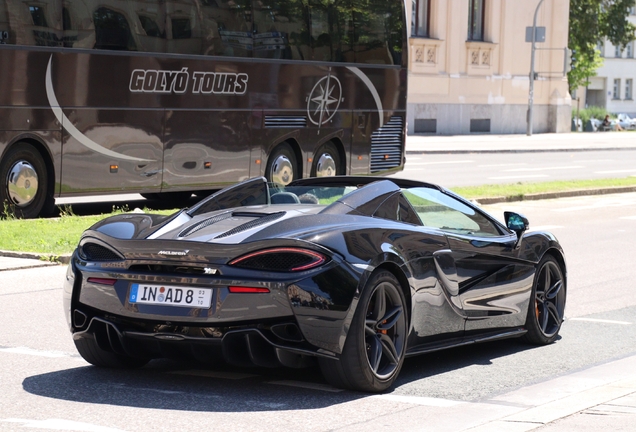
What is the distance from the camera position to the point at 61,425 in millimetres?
5668

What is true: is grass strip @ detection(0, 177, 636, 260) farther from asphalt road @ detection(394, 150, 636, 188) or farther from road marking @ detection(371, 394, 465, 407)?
asphalt road @ detection(394, 150, 636, 188)

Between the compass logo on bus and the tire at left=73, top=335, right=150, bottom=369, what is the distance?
1381 centimetres

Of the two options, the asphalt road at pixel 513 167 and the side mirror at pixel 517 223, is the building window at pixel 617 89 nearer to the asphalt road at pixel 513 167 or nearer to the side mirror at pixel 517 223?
the asphalt road at pixel 513 167

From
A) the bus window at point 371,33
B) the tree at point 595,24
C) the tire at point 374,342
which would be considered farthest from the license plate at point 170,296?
the tree at point 595,24

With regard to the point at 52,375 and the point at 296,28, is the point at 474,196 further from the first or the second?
the point at 52,375

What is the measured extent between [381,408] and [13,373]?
2.18m

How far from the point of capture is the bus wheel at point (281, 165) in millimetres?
19969

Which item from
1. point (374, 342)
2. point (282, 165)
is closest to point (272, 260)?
Result: point (374, 342)

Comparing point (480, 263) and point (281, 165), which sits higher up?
point (480, 263)

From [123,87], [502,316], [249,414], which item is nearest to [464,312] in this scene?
[502,316]

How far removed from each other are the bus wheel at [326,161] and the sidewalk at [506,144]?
1787 centimetres

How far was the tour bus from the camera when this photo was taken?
1612 centimetres

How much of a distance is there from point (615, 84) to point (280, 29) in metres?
92.7

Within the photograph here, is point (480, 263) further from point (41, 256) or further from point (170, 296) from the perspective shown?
point (41, 256)
